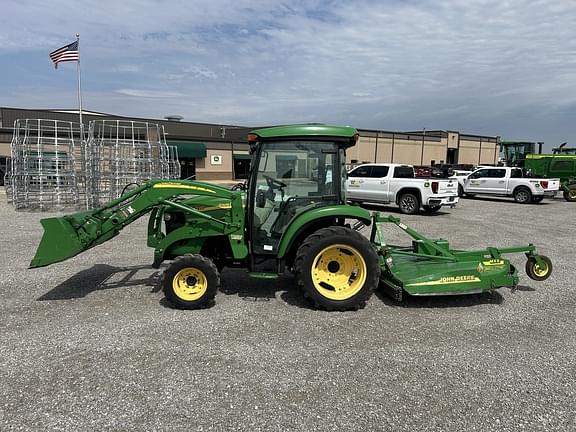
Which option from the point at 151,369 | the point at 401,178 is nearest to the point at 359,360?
the point at 151,369

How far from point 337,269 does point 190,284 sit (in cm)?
184

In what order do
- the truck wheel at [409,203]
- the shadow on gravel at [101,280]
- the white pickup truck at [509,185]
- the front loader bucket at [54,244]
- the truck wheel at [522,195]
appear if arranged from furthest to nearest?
the truck wheel at [522,195] < the white pickup truck at [509,185] < the truck wheel at [409,203] < the shadow on gravel at [101,280] < the front loader bucket at [54,244]

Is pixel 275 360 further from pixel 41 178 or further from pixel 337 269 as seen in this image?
pixel 41 178

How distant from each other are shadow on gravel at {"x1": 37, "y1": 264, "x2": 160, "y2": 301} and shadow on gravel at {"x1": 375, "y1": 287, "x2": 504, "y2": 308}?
3.21 m

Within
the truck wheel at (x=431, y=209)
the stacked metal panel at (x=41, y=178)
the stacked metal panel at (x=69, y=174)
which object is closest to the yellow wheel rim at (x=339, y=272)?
the truck wheel at (x=431, y=209)

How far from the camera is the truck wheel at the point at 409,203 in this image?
48.2ft

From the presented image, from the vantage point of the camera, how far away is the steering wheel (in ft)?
16.5

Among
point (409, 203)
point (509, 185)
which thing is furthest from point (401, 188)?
point (509, 185)

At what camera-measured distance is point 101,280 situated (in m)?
6.10

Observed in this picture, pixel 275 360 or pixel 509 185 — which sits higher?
pixel 509 185

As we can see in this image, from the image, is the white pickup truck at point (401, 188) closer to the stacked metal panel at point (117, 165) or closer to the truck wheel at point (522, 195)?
the truck wheel at point (522, 195)

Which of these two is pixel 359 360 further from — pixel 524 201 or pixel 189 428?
pixel 524 201

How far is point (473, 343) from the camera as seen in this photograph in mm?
4176

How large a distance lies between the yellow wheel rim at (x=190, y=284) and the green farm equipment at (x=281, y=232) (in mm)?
12
